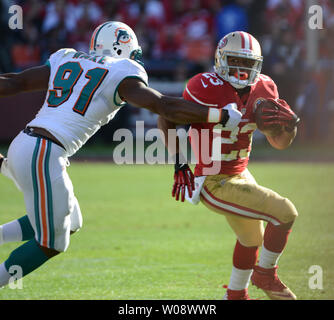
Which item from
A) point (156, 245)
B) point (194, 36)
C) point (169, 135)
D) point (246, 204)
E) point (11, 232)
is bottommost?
point (156, 245)

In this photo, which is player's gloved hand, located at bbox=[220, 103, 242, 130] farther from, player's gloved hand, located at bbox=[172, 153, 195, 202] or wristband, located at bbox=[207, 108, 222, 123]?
player's gloved hand, located at bbox=[172, 153, 195, 202]

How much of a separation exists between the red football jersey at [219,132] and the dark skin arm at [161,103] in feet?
1.36

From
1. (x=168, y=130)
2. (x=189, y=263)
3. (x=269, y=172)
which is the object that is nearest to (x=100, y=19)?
(x=269, y=172)

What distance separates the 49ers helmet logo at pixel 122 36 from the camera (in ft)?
16.2

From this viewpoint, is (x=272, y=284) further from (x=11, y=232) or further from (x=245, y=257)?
(x=11, y=232)

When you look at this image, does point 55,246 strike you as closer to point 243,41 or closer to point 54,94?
point 54,94

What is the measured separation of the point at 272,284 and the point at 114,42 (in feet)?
6.72

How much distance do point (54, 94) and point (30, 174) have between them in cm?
59

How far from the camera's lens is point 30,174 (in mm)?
4512

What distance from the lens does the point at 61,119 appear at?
4613 millimetres

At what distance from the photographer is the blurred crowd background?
1520 cm

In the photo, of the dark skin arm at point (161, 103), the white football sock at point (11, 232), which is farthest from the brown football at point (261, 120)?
the white football sock at point (11, 232)
